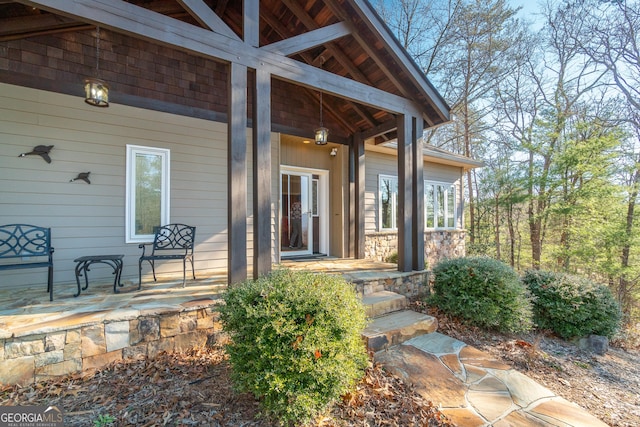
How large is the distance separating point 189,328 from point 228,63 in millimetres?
2820

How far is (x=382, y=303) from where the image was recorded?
3.66 m

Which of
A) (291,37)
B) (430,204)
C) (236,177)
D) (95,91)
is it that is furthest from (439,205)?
(95,91)

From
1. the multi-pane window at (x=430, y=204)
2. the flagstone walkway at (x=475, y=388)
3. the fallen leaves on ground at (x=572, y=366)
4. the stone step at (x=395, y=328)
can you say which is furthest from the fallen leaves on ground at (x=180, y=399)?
the multi-pane window at (x=430, y=204)

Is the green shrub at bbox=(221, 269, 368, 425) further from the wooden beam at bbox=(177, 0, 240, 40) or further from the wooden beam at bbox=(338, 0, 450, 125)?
the wooden beam at bbox=(338, 0, 450, 125)

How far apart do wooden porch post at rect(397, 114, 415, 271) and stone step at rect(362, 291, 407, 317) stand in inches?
29.2

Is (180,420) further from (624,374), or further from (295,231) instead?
(624,374)

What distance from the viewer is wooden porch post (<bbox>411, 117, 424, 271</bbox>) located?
4.62 m

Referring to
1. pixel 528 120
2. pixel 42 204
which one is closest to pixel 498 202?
pixel 528 120

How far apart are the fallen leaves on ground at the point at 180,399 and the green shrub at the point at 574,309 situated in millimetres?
3296

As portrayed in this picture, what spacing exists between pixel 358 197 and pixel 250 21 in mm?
3910

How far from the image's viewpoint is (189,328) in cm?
282

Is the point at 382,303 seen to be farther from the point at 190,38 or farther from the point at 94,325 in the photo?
the point at 190,38

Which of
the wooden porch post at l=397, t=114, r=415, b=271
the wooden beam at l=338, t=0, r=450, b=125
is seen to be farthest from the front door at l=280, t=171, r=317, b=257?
the wooden beam at l=338, t=0, r=450, b=125

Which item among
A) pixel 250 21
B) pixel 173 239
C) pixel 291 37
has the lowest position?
pixel 173 239
